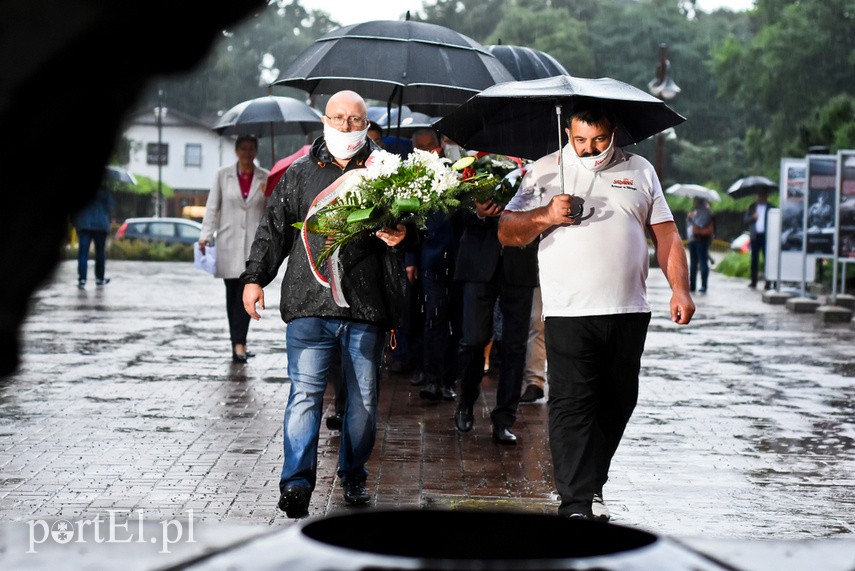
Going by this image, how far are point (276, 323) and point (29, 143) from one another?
628 inches

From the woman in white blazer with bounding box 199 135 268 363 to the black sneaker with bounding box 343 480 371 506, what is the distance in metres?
5.69

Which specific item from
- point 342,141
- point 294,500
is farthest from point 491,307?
point 294,500

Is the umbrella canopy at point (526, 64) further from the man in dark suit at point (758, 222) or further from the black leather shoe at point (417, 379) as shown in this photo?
the man in dark suit at point (758, 222)

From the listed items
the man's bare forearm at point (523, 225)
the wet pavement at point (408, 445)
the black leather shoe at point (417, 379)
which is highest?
the man's bare forearm at point (523, 225)

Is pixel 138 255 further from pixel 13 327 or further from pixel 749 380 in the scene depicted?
pixel 13 327

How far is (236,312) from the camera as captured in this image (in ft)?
39.0

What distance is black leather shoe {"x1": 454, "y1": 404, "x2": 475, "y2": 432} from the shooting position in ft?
27.6

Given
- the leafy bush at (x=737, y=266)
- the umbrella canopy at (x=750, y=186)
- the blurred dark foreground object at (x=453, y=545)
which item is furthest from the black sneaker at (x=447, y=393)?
the leafy bush at (x=737, y=266)

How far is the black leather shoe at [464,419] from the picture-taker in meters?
8.40

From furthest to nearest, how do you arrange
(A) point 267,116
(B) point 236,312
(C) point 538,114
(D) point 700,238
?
1. (D) point 700,238
2. (A) point 267,116
3. (B) point 236,312
4. (C) point 538,114

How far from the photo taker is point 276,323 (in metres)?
17.0

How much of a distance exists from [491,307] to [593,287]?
297 cm

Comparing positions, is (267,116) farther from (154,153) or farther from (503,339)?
(154,153)

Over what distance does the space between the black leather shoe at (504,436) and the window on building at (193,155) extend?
91413 mm
